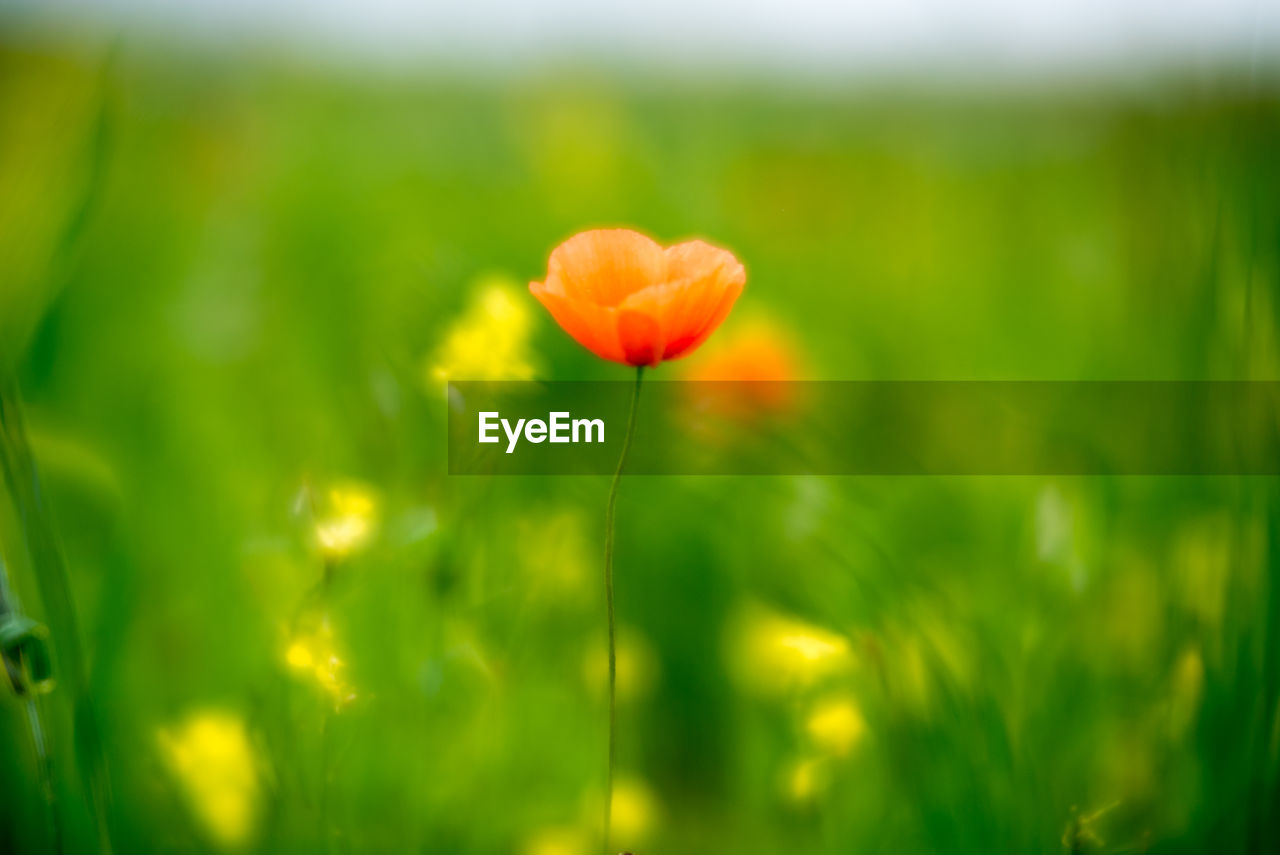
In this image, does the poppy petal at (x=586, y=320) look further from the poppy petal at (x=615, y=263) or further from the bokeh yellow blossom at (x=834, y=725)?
the bokeh yellow blossom at (x=834, y=725)

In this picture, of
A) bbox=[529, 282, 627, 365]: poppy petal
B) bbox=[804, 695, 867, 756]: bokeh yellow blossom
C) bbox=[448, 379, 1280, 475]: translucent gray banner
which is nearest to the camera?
bbox=[529, 282, 627, 365]: poppy petal

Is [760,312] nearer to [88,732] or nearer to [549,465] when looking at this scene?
[549,465]

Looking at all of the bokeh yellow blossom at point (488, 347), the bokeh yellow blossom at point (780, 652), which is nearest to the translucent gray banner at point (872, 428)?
the bokeh yellow blossom at point (488, 347)

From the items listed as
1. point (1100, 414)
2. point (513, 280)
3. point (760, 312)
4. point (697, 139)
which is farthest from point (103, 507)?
point (697, 139)

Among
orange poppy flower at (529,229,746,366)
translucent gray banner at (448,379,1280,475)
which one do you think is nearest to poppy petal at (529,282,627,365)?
orange poppy flower at (529,229,746,366)

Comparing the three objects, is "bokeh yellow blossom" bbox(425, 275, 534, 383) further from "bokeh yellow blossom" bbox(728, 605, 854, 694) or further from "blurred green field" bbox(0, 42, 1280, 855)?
"bokeh yellow blossom" bbox(728, 605, 854, 694)

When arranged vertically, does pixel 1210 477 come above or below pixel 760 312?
below

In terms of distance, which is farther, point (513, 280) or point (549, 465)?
point (513, 280)
